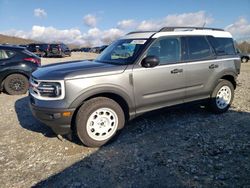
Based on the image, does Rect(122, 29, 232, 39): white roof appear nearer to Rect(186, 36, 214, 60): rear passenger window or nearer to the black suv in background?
Rect(186, 36, 214, 60): rear passenger window

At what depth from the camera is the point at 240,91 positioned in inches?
360

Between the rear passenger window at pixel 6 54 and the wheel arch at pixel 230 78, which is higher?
the rear passenger window at pixel 6 54

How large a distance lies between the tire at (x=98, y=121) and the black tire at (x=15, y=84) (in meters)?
5.19

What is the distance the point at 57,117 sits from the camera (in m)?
4.36

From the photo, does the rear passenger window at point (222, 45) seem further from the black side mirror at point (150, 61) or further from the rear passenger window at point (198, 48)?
the black side mirror at point (150, 61)

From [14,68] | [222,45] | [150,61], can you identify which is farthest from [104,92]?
[14,68]

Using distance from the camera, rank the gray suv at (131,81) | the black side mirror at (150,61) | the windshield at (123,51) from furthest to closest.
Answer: the windshield at (123,51) → the black side mirror at (150,61) → the gray suv at (131,81)

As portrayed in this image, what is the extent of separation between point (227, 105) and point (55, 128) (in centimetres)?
417

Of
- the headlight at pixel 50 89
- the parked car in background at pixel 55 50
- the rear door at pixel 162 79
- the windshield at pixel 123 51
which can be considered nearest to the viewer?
the headlight at pixel 50 89

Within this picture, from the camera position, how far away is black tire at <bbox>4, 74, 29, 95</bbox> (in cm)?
880

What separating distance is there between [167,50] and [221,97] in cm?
205

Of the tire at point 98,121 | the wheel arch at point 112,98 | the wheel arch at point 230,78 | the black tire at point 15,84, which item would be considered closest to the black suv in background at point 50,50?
the black tire at point 15,84

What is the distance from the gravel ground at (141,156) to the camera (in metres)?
3.63

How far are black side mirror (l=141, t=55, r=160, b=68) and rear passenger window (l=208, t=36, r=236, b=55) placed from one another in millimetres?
1956
